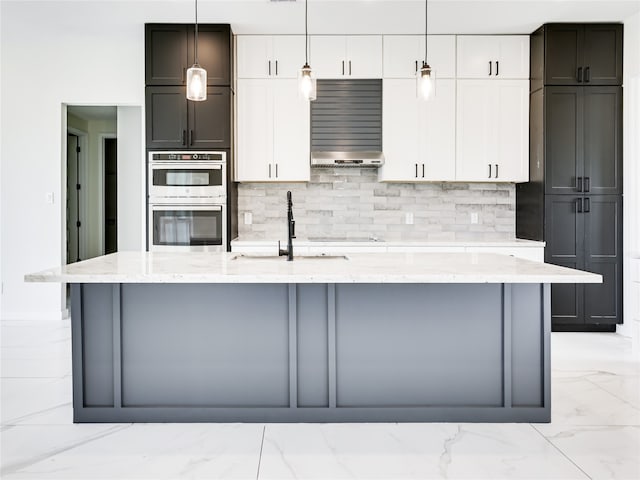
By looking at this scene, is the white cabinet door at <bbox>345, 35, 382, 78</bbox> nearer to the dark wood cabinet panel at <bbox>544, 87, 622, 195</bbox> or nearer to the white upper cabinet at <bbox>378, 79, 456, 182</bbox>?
the white upper cabinet at <bbox>378, 79, 456, 182</bbox>

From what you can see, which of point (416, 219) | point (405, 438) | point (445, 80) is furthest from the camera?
point (416, 219)

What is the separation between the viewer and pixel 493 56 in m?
5.02

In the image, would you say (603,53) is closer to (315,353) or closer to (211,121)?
(211,121)

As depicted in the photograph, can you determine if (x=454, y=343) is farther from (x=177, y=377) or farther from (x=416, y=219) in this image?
(x=416, y=219)

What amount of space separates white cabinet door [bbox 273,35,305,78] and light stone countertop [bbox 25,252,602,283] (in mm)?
2737

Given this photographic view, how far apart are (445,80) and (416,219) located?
54.9 inches

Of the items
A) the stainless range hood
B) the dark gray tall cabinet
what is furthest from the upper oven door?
the dark gray tall cabinet

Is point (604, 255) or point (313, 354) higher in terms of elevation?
point (604, 255)

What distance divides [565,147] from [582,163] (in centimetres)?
22

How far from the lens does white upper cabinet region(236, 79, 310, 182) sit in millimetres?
5016

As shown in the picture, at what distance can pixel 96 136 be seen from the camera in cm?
780

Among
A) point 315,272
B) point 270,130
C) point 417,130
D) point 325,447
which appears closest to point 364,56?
point 417,130

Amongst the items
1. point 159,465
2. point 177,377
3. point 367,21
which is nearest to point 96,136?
point 367,21

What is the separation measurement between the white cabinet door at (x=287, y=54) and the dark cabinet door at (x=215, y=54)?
0.47 meters
